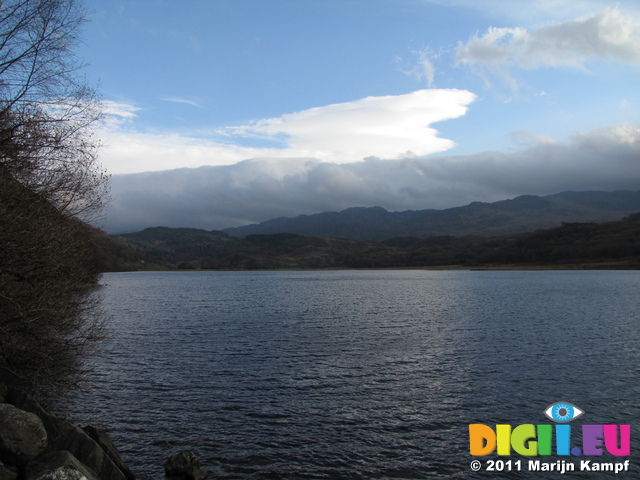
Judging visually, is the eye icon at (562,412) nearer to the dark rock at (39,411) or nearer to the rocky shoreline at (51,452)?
the rocky shoreline at (51,452)

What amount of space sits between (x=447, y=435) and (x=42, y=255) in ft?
74.6

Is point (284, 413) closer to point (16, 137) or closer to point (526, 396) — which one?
point (526, 396)

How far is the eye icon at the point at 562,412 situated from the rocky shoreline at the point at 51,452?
65.5ft

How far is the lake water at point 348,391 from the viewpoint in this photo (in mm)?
20766

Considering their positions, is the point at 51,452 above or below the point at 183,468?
above

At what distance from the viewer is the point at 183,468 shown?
61.5 feet

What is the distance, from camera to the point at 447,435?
22906 millimetres

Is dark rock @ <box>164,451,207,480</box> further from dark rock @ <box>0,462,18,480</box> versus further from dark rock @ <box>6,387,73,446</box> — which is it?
dark rock @ <box>0,462,18,480</box>

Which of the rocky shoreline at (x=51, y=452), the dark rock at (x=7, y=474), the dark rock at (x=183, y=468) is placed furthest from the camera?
the dark rock at (x=183, y=468)

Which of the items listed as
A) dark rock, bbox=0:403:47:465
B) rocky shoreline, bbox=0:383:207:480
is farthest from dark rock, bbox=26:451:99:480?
dark rock, bbox=0:403:47:465

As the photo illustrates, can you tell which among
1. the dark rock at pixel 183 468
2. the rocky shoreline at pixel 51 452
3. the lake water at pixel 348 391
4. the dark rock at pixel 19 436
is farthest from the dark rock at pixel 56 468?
the lake water at pixel 348 391

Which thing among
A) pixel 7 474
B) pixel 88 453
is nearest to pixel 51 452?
pixel 7 474

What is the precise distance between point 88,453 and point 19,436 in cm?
252

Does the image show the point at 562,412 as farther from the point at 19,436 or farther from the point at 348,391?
the point at 19,436
